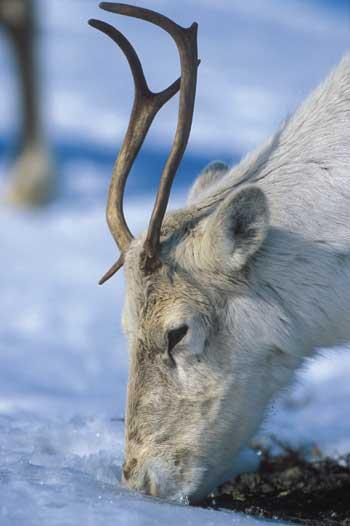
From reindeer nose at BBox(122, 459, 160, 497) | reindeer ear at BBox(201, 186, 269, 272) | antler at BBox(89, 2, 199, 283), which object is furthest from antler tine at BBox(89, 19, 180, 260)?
reindeer nose at BBox(122, 459, 160, 497)

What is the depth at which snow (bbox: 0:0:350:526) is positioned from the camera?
4273mm

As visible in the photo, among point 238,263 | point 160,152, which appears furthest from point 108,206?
point 160,152

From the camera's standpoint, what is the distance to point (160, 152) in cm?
2294

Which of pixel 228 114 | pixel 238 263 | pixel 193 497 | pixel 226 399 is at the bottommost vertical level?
pixel 228 114

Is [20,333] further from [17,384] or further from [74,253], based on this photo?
[74,253]

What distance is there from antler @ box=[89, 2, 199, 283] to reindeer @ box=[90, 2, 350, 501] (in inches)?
0.5

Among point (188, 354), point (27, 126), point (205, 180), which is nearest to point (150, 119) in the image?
point (205, 180)

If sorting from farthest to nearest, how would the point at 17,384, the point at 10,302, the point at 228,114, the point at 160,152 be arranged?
the point at 228,114 → the point at 160,152 → the point at 10,302 → the point at 17,384

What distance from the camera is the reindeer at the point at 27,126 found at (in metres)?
19.0

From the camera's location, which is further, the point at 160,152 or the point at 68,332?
the point at 160,152

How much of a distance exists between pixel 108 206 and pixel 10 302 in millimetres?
5973

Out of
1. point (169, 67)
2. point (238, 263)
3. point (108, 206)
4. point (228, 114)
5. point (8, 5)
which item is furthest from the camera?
point (169, 67)

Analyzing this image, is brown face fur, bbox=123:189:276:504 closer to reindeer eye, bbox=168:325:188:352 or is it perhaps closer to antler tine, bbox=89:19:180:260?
reindeer eye, bbox=168:325:188:352

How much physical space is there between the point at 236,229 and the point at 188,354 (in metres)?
0.53
